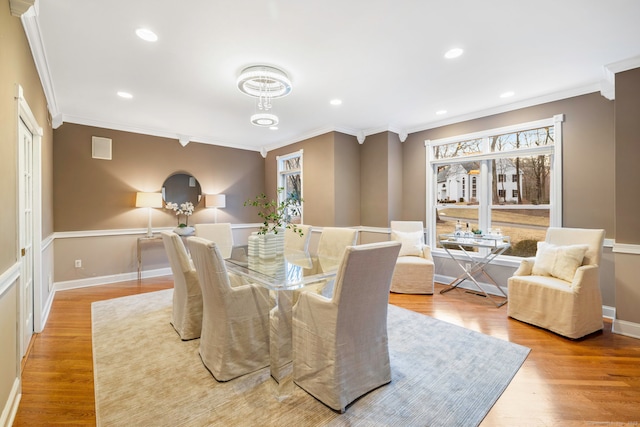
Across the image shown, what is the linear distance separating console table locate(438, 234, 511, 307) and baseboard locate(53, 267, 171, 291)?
15.7ft

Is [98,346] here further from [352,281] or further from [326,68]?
[326,68]

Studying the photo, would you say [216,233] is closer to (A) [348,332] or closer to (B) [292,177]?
(B) [292,177]

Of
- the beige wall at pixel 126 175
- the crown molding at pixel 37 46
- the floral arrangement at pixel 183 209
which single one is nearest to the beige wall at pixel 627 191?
the crown molding at pixel 37 46

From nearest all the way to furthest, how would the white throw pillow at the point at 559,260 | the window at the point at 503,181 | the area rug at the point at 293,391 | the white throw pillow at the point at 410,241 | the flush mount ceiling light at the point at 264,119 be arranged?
the area rug at the point at 293,391 → the white throw pillow at the point at 559,260 → the flush mount ceiling light at the point at 264,119 → the window at the point at 503,181 → the white throw pillow at the point at 410,241

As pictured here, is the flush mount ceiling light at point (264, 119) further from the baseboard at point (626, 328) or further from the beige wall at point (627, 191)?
the baseboard at point (626, 328)

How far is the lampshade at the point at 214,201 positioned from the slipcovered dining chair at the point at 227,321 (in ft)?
12.1

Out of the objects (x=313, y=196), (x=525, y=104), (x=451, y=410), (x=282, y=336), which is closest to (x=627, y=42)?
(x=525, y=104)

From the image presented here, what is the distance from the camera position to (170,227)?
18.1 ft

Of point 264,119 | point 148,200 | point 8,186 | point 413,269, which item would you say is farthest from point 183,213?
point 413,269

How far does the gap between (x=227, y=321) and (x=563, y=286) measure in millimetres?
3190

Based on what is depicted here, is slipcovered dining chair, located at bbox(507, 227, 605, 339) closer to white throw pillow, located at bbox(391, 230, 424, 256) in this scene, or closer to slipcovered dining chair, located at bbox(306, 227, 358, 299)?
white throw pillow, located at bbox(391, 230, 424, 256)

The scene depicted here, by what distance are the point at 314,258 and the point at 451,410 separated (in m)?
1.63

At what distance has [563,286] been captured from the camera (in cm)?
298

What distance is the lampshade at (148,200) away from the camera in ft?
16.2
